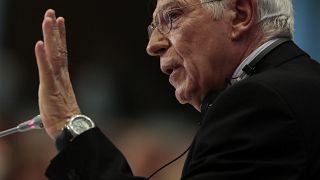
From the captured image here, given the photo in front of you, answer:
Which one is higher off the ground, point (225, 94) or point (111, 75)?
point (225, 94)

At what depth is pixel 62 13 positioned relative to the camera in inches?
106

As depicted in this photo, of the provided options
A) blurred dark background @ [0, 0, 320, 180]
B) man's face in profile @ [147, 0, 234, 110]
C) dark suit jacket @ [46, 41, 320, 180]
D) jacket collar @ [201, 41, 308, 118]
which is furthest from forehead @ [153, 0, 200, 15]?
blurred dark background @ [0, 0, 320, 180]

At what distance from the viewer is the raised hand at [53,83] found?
125 centimetres

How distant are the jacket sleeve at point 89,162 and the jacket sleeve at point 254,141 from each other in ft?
0.58

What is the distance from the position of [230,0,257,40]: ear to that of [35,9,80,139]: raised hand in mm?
381

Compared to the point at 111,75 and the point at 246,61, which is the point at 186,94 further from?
the point at 111,75

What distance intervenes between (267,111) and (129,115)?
171cm

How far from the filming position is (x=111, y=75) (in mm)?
2680

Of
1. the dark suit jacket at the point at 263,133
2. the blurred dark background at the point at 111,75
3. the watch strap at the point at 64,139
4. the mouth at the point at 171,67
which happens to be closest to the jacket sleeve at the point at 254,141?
the dark suit jacket at the point at 263,133

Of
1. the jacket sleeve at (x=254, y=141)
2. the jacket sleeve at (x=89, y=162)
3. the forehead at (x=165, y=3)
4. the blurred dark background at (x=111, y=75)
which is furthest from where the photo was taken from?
the blurred dark background at (x=111, y=75)

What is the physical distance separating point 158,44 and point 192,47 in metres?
0.12

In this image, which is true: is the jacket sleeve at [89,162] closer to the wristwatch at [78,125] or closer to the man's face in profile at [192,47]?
the wristwatch at [78,125]

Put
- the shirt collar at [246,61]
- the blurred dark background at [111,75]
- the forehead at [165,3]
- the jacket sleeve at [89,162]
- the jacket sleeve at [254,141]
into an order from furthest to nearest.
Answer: the blurred dark background at [111,75] < the forehead at [165,3] < the shirt collar at [246,61] < the jacket sleeve at [89,162] < the jacket sleeve at [254,141]

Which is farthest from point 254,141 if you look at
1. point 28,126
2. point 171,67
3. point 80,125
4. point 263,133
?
point 28,126
